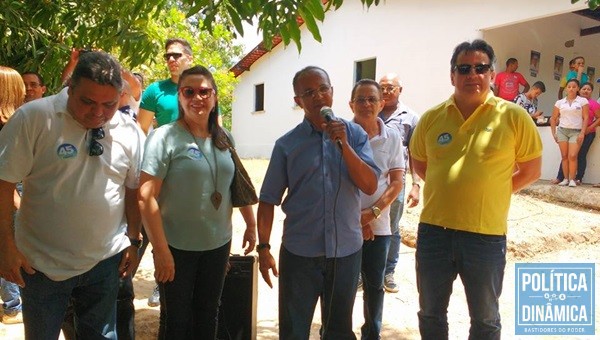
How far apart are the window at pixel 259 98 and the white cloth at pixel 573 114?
12.7 meters

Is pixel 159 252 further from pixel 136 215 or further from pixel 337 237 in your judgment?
pixel 337 237

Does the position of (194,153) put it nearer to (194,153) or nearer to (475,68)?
(194,153)

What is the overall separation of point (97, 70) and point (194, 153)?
733 mm

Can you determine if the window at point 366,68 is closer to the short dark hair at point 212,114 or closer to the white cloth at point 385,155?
the white cloth at point 385,155

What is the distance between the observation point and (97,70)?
2014mm

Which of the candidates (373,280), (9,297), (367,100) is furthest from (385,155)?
(9,297)

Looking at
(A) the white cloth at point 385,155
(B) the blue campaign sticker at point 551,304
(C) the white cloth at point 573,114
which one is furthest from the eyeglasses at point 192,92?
(C) the white cloth at point 573,114

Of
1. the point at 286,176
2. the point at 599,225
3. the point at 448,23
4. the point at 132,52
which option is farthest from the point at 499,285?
the point at 448,23

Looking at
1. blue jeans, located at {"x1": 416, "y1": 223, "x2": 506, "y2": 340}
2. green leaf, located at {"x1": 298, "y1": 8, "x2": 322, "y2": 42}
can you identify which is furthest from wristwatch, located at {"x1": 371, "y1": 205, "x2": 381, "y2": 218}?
green leaf, located at {"x1": 298, "y1": 8, "x2": 322, "y2": 42}

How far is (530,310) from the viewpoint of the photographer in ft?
13.0

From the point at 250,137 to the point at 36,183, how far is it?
1808 cm

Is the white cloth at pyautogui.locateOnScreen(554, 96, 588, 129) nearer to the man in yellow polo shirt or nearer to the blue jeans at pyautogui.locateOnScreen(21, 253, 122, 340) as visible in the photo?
the man in yellow polo shirt

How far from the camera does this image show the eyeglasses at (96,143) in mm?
2115

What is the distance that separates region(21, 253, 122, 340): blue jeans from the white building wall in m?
7.03
